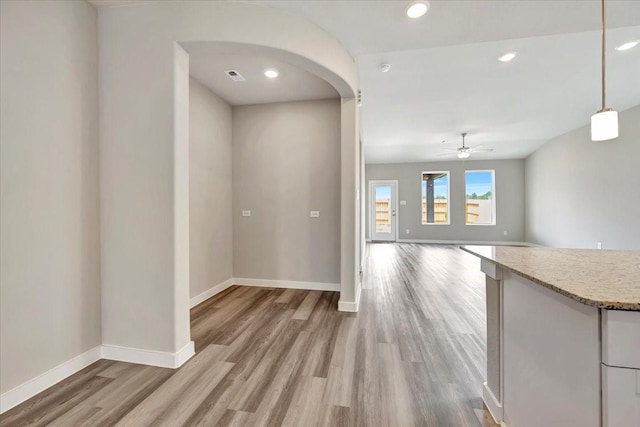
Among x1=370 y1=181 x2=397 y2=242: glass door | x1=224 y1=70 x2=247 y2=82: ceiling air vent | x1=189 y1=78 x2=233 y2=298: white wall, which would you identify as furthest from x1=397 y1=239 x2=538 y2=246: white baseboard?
x1=224 y1=70 x2=247 y2=82: ceiling air vent

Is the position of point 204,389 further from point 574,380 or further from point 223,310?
point 574,380

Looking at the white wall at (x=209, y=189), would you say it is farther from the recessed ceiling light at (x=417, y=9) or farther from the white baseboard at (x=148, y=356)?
the recessed ceiling light at (x=417, y=9)

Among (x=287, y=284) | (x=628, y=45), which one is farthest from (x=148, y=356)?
(x=628, y=45)

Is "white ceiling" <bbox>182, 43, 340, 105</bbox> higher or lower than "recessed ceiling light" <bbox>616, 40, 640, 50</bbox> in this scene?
lower

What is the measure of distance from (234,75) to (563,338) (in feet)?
11.3

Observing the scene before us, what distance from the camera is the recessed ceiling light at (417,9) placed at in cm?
196

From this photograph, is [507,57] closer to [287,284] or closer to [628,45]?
[628,45]

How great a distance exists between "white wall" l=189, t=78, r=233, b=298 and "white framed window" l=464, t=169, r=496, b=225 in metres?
7.77

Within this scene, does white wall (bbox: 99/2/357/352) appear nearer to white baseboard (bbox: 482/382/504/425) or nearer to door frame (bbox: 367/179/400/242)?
white baseboard (bbox: 482/382/504/425)

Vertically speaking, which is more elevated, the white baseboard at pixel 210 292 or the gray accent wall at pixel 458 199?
the gray accent wall at pixel 458 199

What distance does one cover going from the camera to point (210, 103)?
3432 mm

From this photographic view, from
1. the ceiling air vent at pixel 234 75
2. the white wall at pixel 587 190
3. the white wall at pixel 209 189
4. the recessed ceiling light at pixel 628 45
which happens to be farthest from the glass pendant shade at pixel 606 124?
the white wall at pixel 587 190

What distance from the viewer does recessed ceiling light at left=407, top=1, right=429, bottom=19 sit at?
196 centimetres

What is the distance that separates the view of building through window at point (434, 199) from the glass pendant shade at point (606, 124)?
7.46 metres
